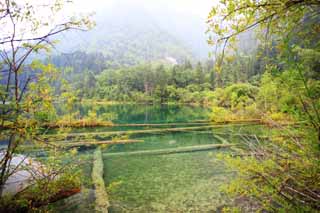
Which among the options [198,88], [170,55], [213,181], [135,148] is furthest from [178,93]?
[170,55]

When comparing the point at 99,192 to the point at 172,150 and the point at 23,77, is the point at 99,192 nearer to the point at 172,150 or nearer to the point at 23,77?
the point at 23,77

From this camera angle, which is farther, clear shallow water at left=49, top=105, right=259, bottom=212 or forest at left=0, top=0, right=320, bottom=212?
clear shallow water at left=49, top=105, right=259, bottom=212

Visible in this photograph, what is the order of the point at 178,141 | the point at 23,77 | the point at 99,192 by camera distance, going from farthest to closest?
the point at 178,141 < the point at 99,192 < the point at 23,77

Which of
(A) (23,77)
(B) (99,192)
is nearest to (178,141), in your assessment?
(B) (99,192)

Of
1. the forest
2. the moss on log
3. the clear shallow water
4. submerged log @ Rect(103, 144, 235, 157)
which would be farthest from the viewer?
submerged log @ Rect(103, 144, 235, 157)

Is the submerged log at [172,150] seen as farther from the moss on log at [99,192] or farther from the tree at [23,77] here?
the tree at [23,77]

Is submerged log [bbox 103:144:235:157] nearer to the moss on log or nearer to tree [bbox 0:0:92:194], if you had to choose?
the moss on log

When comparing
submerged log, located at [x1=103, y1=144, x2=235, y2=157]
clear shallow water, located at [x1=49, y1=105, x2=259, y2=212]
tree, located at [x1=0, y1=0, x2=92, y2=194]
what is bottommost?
clear shallow water, located at [x1=49, y1=105, x2=259, y2=212]

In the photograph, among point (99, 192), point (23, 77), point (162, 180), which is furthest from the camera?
point (162, 180)

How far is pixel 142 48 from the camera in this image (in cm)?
19088

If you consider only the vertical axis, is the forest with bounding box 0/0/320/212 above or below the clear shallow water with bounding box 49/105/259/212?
above

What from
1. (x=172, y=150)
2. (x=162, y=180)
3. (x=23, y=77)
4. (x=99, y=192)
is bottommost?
(x=162, y=180)

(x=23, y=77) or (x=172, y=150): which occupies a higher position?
(x=23, y=77)

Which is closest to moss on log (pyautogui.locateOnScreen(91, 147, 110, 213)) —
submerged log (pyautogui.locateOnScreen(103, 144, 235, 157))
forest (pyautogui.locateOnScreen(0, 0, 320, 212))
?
forest (pyautogui.locateOnScreen(0, 0, 320, 212))
